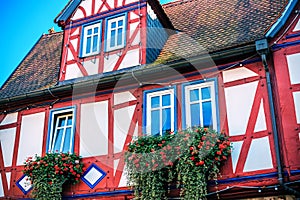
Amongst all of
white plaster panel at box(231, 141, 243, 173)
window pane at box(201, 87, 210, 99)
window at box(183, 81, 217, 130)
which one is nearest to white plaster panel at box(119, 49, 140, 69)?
window at box(183, 81, 217, 130)

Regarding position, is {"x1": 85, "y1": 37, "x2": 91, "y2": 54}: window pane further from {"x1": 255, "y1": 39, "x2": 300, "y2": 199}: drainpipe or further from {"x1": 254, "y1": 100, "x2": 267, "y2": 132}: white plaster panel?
{"x1": 254, "y1": 100, "x2": 267, "y2": 132}: white plaster panel

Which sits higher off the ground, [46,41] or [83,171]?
[46,41]

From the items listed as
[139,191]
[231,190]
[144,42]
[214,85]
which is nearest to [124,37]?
[144,42]

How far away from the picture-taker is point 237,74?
→ 10562mm

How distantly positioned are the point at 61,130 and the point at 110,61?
2143mm

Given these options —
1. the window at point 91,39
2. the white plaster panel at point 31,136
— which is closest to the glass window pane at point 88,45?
the window at point 91,39

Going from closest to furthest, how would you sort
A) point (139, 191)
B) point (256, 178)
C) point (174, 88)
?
point (256, 178) < point (139, 191) < point (174, 88)

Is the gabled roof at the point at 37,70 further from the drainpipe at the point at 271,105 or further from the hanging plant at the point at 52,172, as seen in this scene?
the drainpipe at the point at 271,105

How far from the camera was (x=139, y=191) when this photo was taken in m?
10.1

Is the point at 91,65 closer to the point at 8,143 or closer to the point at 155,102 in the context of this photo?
the point at 155,102

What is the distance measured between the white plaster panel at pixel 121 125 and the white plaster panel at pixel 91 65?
142 cm

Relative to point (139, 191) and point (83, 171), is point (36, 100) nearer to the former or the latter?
point (83, 171)

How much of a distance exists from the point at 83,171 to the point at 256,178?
159 inches

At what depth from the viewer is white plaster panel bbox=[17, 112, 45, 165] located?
39.7 ft
